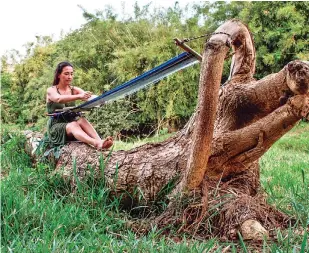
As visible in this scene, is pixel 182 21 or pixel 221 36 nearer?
pixel 221 36

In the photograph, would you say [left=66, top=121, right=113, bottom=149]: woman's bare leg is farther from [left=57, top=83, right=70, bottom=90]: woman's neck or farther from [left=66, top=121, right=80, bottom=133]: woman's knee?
[left=57, top=83, right=70, bottom=90]: woman's neck

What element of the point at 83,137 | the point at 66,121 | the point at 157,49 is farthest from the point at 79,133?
the point at 157,49

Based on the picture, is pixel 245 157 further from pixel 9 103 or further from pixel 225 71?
pixel 9 103

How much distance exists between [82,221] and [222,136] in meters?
1.11

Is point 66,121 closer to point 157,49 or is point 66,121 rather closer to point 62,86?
point 62,86

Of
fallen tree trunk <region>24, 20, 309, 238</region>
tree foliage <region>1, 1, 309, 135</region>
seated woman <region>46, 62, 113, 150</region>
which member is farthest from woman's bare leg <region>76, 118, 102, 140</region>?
tree foliage <region>1, 1, 309, 135</region>

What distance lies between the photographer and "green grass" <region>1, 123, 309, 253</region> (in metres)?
2.32

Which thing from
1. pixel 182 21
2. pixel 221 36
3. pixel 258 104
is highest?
pixel 182 21

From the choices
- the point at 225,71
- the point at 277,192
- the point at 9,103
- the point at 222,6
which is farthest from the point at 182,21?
the point at 277,192

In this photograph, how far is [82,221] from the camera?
2814 millimetres

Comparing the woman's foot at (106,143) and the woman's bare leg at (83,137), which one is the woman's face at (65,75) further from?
the woman's foot at (106,143)

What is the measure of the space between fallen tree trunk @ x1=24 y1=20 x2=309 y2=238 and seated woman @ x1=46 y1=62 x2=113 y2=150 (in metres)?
0.30

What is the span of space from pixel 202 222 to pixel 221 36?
117 cm

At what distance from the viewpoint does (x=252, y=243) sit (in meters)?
2.61
